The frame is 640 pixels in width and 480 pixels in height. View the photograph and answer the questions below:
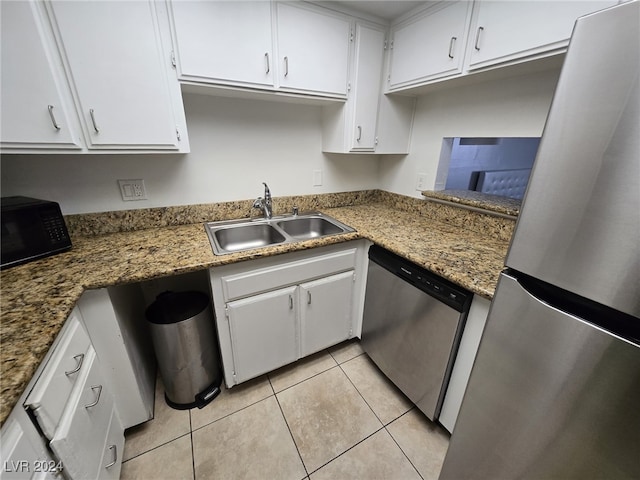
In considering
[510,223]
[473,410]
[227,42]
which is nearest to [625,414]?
[473,410]

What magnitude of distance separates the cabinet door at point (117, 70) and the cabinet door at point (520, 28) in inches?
58.1

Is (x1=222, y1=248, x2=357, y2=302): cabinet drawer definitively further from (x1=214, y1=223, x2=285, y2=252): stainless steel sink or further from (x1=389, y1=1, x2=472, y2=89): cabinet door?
(x1=389, y1=1, x2=472, y2=89): cabinet door

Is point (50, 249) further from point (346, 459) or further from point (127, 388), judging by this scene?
point (346, 459)

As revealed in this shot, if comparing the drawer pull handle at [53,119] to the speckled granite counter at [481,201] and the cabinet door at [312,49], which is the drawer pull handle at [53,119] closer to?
the cabinet door at [312,49]

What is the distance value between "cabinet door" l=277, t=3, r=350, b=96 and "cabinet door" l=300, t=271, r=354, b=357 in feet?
3.88

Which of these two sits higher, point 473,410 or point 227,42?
point 227,42

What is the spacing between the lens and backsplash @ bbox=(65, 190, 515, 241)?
1442mm

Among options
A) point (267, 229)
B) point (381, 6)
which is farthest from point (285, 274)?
point (381, 6)

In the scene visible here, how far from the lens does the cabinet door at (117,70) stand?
102 centimetres

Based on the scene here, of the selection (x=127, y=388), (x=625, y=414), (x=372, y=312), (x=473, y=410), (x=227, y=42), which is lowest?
(x=127, y=388)

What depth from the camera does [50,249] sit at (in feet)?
3.88

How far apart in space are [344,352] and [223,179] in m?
1.50

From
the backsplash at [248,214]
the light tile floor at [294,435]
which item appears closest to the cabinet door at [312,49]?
the backsplash at [248,214]

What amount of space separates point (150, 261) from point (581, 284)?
4.86 ft
